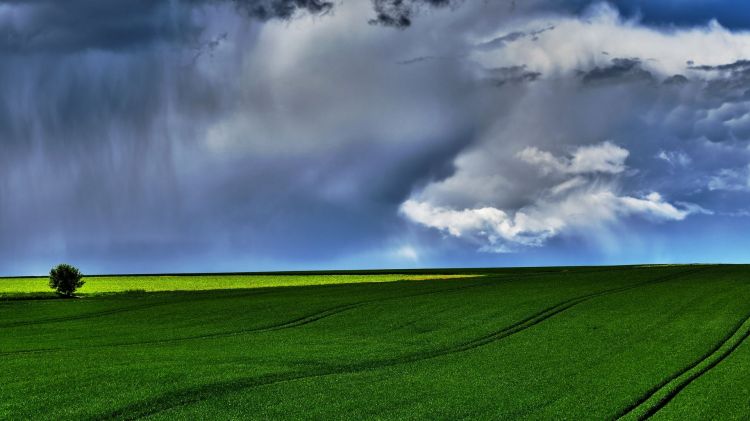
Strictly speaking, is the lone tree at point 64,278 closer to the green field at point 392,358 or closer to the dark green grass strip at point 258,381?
the green field at point 392,358

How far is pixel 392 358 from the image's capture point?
24469mm

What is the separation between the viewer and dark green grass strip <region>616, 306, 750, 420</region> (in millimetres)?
16578

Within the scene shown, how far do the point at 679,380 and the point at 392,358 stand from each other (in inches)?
376

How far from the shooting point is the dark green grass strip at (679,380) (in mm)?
16578

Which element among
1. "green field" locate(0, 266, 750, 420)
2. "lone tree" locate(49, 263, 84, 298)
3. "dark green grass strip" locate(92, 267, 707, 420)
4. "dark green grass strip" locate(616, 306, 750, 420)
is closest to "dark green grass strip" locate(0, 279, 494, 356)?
"green field" locate(0, 266, 750, 420)

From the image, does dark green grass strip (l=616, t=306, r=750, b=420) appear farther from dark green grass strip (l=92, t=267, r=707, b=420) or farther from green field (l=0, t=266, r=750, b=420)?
dark green grass strip (l=92, t=267, r=707, b=420)

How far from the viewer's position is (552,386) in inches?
752

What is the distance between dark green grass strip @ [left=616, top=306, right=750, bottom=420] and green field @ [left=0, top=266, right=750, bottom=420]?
0.07 meters

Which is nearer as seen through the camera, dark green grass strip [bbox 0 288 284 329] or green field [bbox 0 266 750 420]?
green field [bbox 0 266 750 420]

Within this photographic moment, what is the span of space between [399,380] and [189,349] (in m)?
10.9

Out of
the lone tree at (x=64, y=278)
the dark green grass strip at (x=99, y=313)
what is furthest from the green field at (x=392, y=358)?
the lone tree at (x=64, y=278)

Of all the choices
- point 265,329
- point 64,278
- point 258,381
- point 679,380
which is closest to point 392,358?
point 258,381

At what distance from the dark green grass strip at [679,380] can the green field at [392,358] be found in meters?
0.07

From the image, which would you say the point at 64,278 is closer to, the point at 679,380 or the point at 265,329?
the point at 265,329
